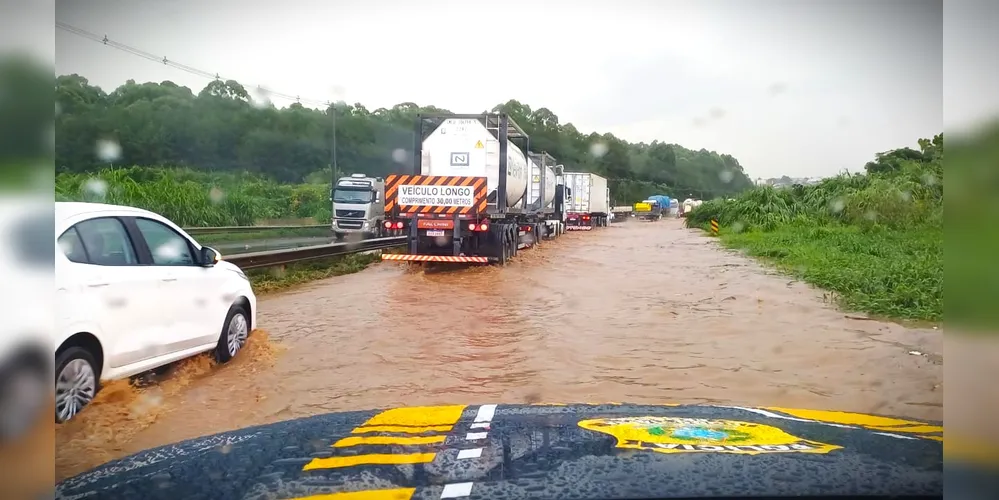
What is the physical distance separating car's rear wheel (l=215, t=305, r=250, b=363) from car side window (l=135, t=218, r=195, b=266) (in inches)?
25.4

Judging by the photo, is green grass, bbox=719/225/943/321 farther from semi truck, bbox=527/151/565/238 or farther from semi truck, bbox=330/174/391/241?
semi truck, bbox=527/151/565/238

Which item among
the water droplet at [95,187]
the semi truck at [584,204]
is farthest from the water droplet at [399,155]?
the semi truck at [584,204]

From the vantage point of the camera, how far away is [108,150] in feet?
16.8

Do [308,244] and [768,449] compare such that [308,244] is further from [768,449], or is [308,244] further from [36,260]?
[768,449]

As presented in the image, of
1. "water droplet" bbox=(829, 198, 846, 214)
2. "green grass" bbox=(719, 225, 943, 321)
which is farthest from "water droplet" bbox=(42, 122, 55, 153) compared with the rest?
"water droplet" bbox=(829, 198, 846, 214)

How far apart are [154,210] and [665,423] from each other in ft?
12.2

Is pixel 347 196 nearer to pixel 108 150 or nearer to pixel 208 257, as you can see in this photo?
pixel 208 257

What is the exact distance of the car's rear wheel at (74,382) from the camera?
401 centimetres

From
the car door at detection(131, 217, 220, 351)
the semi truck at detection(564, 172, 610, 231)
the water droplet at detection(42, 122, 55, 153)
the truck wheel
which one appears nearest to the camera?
the water droplet at detection(42, 122, 55, 153)

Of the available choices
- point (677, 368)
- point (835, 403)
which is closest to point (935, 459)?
point (835, 403)

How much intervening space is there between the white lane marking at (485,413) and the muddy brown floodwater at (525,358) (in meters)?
1.63

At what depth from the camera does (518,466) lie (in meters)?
3.08

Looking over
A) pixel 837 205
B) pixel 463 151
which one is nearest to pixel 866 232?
pixel 837 205

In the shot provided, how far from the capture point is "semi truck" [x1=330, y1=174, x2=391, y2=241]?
31.8ft
